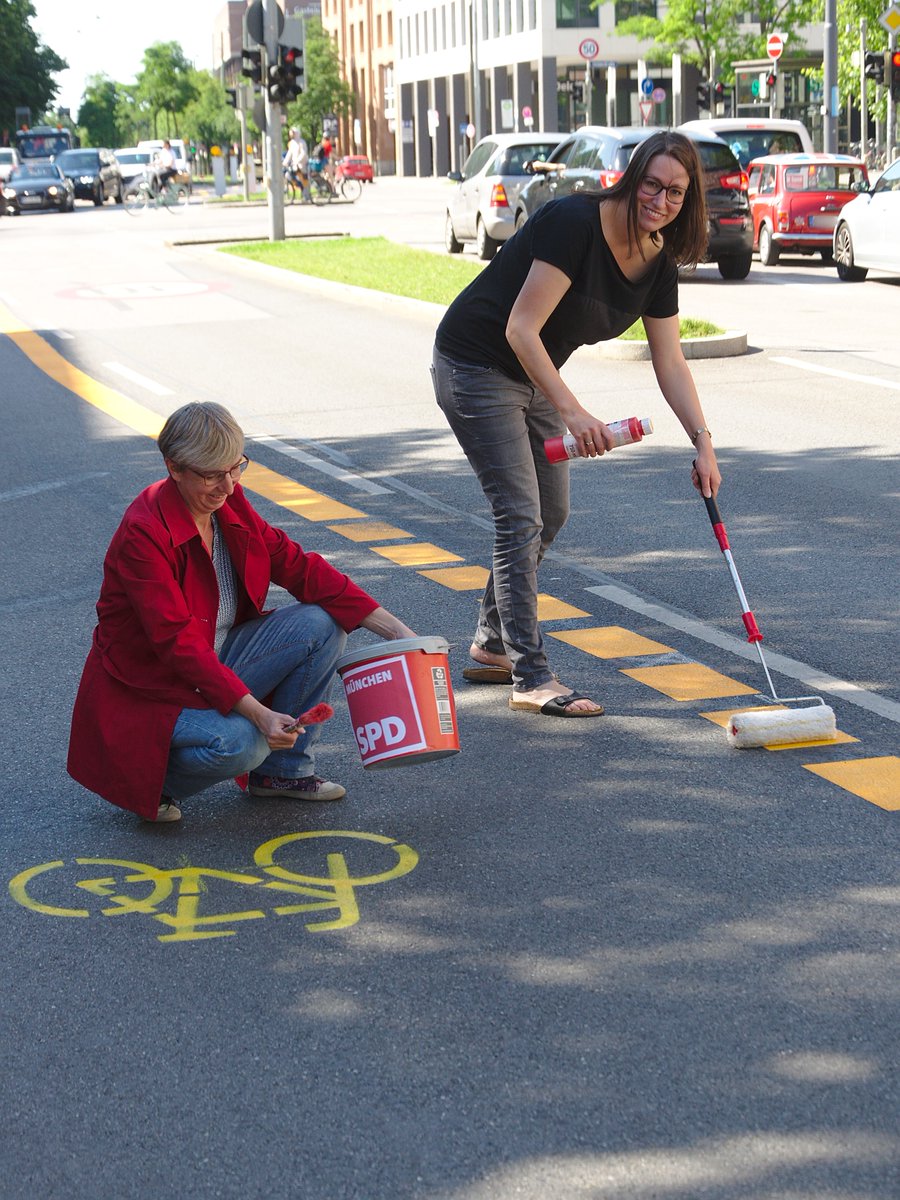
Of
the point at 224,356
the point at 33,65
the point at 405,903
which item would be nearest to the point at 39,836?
the point at 405,903

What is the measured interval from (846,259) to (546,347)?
60.1 ft

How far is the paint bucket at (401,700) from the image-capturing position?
4625 millimetres

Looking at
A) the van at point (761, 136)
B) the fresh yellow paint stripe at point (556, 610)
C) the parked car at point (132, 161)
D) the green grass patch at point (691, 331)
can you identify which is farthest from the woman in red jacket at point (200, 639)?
the parked car at point (132, 161)

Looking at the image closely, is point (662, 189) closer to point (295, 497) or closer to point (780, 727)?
point (780, 727)

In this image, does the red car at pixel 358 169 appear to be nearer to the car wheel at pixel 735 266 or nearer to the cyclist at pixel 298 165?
the cyclist at pixel 298 165

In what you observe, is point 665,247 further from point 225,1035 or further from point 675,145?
point 225,1035

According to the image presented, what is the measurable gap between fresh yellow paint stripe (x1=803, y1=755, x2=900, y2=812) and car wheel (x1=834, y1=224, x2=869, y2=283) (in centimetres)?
1852

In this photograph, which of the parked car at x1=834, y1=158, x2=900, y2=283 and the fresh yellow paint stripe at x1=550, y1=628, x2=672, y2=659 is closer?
the fresh yellow paint stripe at x1=550, y1=628, x2=672, y2=659

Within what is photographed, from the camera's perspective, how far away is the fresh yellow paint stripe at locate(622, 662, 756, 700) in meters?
5.89

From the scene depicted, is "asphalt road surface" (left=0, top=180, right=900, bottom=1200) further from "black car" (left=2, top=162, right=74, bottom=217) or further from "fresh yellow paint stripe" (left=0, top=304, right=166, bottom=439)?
"black car" (left=2, top=162, right=74, bottom=217)

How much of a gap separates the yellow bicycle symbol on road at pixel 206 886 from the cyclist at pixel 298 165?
149ft

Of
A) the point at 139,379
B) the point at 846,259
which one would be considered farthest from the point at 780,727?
the point at 846,259

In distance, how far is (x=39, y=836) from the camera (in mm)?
4770

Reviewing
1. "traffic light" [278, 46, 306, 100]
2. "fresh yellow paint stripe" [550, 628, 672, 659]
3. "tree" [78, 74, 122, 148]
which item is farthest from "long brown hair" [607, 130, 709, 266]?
"tree" [78, 74, 122, 148]
